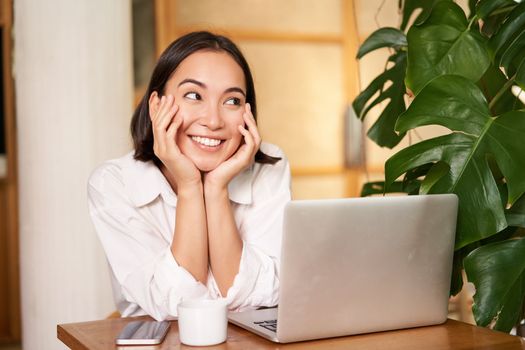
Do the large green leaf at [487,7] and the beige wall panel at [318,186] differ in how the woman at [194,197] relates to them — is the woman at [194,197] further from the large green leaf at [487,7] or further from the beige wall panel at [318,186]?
the beige wall panel at [318,186]

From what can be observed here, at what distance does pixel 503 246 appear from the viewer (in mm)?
1632

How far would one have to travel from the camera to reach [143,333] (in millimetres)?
1301

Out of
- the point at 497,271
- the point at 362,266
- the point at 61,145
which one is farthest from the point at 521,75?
the point at 61,145

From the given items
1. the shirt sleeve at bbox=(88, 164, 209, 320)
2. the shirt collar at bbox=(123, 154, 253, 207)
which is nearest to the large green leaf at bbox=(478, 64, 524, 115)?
the shirt collar at bbox=(123, 154, 253, 207)

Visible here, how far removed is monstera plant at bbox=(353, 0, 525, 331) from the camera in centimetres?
153

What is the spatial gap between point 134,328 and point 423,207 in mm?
568

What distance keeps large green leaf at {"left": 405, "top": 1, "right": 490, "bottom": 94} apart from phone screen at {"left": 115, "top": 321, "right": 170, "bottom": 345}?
0.81 metres

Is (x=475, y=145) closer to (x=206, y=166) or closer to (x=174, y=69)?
(x=206, y=166)

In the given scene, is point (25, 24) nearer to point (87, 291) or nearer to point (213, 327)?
point (87, 291)

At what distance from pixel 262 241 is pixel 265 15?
2594 mm

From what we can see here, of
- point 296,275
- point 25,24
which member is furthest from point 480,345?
point 25,24

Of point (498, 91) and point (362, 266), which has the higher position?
point (498, 91)

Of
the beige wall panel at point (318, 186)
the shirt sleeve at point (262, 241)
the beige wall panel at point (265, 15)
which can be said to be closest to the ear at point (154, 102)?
the shirt sleeve at point (262, 241)

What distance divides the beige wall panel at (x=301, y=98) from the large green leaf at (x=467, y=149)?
2674 millimetres
